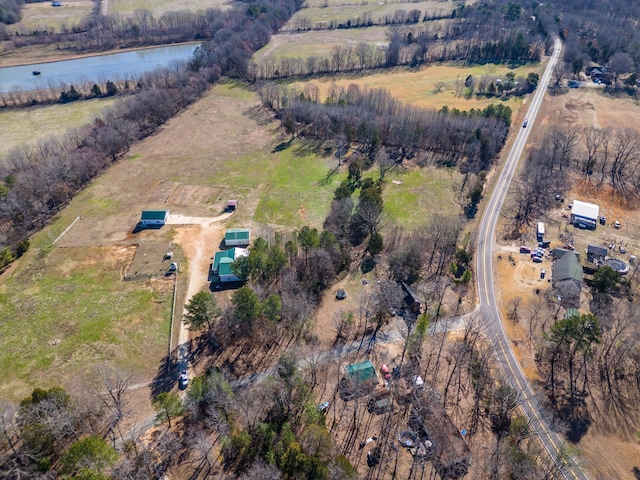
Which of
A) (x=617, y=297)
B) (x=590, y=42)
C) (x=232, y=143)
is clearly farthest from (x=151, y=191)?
(x=590, y=42)

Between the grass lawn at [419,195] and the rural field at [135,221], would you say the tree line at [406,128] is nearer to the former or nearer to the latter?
the grass lawn at [419,195]

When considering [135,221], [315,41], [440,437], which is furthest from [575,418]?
[315,41]

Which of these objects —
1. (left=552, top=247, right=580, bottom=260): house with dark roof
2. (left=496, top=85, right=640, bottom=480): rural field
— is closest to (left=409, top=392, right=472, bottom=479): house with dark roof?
(left=496, top=85, right=640, bottom=480): rural field

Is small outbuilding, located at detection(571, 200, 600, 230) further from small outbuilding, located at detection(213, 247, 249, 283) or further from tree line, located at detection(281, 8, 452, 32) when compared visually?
tree line, located at detection(281, 8, 452, 32)

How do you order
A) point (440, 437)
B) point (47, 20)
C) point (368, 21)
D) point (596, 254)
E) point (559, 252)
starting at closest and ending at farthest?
point (440, 437), point (596, 254), point (559, 252), point (47, 20), point (368, 21)

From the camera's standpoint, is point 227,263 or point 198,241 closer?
point 227,263

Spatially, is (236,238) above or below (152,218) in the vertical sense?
below

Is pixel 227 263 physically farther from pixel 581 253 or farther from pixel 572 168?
pixel 572 168
